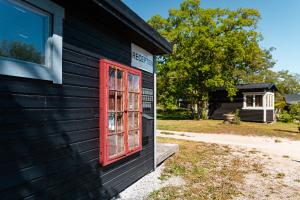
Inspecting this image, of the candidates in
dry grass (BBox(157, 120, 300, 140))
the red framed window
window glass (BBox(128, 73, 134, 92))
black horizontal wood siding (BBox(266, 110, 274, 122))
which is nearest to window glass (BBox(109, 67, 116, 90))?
the red framed window

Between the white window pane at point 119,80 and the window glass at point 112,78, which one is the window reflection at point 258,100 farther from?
the window glass at point 112,78

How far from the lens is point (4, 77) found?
7.37 feet

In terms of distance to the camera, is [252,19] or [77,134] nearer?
[77,134]

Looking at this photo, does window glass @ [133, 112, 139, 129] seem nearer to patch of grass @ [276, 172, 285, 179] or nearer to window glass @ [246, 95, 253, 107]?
patch of grass @ [276, 172, 285, 179]

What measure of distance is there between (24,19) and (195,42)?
70.7ft

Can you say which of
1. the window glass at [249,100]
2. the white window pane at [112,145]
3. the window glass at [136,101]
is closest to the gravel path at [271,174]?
the white window pane at [112,145]

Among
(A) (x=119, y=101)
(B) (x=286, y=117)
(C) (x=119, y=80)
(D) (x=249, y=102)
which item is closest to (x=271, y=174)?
(A) (x=119, y=101)

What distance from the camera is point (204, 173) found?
596 centimetres

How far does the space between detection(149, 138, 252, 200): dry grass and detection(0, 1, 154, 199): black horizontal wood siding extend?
1.15 meters

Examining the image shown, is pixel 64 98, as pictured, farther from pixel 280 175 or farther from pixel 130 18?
pixel 280 175

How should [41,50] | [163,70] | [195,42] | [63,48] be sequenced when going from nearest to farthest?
[41,50] < [63,48] < [195,42] < [163,70]

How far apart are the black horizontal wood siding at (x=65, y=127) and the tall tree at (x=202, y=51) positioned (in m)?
19.4

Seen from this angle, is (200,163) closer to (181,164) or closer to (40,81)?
(181,164)

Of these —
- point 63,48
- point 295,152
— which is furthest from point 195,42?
point 63,48
